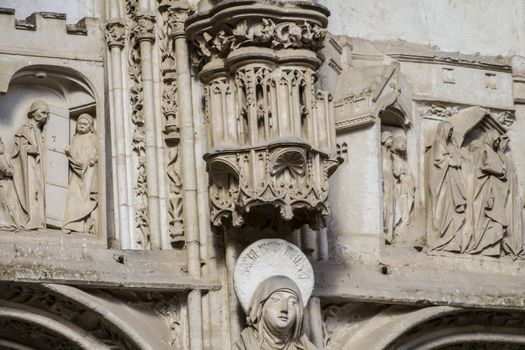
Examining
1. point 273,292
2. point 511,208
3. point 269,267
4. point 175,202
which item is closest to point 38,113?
point 175,202

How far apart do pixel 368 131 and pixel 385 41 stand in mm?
1148

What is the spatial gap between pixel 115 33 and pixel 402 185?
9.10 ft

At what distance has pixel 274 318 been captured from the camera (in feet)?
62.7

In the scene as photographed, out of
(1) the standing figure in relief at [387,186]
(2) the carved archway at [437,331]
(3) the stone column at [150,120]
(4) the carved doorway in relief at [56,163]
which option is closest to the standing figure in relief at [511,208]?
(2) the carved archway at [437,331]

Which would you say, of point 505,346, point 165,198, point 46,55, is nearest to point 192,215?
point 165,198

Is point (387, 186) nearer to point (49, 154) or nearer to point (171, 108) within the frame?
point (171, 108)

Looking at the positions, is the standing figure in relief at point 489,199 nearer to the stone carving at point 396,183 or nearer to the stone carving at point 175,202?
the stone carving at point 396,183

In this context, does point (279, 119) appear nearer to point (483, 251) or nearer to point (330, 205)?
point (330, 205)

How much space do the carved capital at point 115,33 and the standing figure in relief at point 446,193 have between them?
9.44 ft

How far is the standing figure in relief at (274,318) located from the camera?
753 inches

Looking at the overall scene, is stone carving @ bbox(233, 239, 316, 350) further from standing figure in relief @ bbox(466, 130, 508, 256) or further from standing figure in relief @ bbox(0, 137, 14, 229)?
standing figure in relief @ bbox(466, 130, 508, 256)

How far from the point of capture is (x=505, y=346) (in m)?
21.2

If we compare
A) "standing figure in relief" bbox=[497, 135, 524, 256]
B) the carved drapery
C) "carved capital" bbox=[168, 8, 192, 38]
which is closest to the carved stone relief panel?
the carved drapery

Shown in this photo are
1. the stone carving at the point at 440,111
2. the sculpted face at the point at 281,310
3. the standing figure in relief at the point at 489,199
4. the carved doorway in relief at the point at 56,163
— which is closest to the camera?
the sculpted face at the point at 281,310
